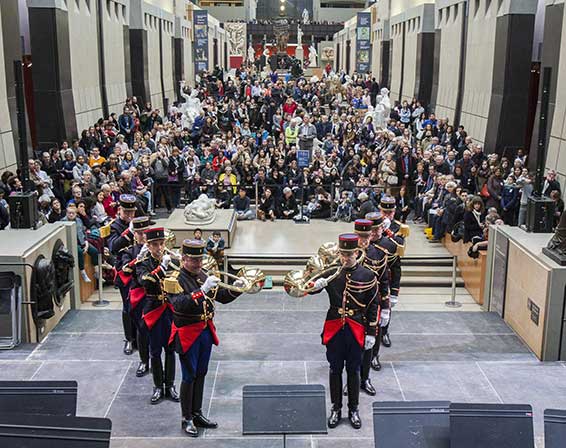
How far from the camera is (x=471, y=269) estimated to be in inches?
495

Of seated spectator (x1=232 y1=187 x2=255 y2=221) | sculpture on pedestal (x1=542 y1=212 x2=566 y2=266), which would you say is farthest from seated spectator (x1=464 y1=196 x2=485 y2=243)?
seated spectator (x1=232 y1=187 x2=255 y2=221)

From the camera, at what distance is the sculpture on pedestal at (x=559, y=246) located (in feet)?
30.7

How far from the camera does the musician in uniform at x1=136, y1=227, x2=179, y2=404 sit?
751 cm

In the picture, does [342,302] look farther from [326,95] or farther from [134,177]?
[326,95]

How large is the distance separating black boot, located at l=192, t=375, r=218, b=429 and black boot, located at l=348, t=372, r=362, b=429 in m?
1.40

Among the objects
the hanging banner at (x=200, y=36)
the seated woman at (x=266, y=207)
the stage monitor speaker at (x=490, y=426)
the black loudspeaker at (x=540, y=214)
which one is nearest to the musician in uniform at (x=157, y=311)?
the stage monitor speaker at (x=490, y=426)

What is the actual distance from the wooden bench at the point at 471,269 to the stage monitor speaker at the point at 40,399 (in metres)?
7.77

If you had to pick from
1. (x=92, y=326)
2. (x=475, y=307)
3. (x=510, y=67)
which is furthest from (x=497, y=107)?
(x=92, y=326)

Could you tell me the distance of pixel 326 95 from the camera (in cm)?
3759

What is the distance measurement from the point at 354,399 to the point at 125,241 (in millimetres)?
3385

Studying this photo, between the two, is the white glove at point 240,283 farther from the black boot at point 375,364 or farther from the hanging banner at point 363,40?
the hanging banner at point 363,40

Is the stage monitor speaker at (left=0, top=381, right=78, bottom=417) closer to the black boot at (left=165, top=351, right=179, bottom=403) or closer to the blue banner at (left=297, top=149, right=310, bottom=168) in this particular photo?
the black boot at (left=165, top=351, right=179, bottom=403)

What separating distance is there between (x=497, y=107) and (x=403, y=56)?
17.1 m

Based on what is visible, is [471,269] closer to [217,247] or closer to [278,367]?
[217,247]
